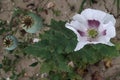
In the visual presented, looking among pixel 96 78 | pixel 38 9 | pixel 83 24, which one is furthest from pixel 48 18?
pixel 83 24

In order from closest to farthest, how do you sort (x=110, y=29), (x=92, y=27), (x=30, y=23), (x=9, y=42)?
(x=110, y=29), (x=92, y=27), (x=30, y=23), (x=9, y=42)

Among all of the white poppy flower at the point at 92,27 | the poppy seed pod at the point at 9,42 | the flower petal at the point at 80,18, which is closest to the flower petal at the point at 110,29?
the white poppy flower at the point at 92,27

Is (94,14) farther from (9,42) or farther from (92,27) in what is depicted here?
(9,42)

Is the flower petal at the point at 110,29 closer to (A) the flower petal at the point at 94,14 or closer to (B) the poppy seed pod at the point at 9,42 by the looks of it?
(A) the flower petal at the point at 94,14

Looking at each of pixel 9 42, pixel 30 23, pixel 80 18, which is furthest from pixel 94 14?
pixel 9 42

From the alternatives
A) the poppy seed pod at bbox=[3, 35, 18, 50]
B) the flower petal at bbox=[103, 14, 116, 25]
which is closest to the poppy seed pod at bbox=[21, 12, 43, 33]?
the poppy seed pod at bbox=[3, 35, 18, 50]

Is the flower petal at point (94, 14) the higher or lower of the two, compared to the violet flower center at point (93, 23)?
higher

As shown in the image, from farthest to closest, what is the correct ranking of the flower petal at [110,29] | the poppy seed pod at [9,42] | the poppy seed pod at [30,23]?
the poppy seed pod at [9,42]
the poppy seed pod at [30,23]
the flower petal at [110,29]

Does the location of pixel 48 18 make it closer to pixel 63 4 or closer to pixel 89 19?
pixel 63 4
